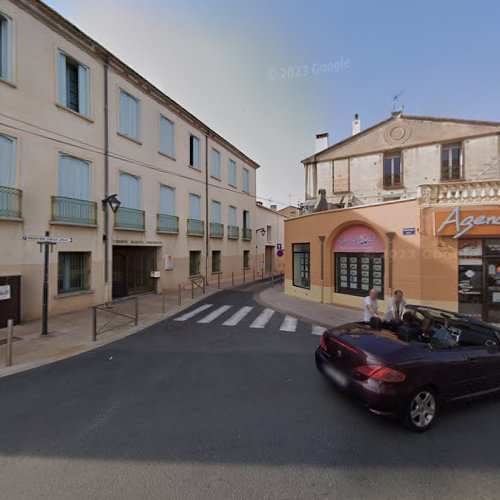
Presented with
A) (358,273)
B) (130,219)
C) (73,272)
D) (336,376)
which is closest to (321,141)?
(358,273)

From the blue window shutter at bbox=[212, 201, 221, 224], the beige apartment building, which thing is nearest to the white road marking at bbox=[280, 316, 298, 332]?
the beige apartment building

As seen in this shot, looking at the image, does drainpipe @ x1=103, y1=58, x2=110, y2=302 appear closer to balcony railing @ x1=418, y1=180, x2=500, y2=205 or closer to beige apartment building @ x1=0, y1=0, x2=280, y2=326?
beige apartment building @ x1=0, y1=0, x2=280, y2=326

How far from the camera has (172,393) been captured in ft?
12.5

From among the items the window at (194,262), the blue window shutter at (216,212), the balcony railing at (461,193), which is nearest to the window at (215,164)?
the blue window shutter at (216,212)

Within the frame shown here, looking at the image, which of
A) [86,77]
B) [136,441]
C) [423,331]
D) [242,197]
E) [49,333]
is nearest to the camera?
[136,441]

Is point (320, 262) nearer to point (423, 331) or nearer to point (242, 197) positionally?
point (423, 331)

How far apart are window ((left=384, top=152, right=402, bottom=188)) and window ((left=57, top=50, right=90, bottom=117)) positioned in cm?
1415

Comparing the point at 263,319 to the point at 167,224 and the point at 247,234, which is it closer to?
the point at 167,224

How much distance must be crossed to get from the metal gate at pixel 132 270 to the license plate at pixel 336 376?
10423 millimetres

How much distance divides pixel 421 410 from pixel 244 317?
20.0ft

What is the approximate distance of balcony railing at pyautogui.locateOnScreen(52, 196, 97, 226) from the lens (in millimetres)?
8656

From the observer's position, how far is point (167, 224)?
13.6m

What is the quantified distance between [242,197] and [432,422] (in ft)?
62.9

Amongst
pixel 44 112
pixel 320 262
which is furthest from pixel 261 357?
pixel 44 112
